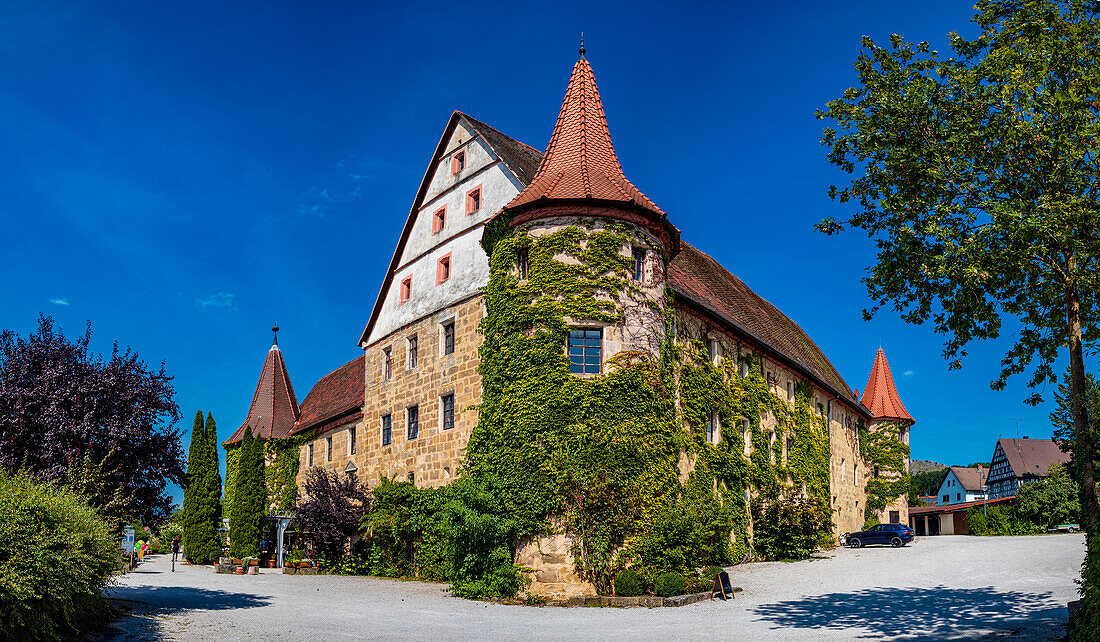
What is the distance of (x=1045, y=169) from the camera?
13.0 meters

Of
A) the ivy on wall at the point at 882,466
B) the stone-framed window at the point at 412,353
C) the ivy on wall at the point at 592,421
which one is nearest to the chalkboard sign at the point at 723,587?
the ivy on wall at the point at 592,421

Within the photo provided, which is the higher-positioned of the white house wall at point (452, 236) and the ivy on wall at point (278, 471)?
the white house wall at point (452, 236)

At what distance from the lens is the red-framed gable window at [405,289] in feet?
99.6

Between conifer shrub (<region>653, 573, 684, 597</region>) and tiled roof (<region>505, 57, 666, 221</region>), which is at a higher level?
tiled roof (<region>505, 57, 666, 221</region>)

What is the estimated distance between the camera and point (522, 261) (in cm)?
2373

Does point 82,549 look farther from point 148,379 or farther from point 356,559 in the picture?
point 356,559

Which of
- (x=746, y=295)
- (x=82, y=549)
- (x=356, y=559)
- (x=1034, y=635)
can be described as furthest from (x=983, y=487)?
(x=82, y=549)

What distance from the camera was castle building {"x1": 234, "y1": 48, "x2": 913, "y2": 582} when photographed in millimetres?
22984

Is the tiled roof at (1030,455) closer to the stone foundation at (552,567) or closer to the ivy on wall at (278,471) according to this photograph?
the ivy on wall at (278,471)

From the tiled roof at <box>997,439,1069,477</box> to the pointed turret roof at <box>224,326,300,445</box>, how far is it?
6511 cm

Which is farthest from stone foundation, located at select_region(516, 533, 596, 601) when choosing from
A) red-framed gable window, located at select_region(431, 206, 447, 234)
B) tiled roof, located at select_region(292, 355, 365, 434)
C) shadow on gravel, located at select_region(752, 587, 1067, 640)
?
tiled roof, located at select_region(292, 355, 365, 434)

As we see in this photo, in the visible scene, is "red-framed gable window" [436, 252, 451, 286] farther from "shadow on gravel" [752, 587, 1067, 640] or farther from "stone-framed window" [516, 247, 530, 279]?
"shadow on gravel" [752, 587, 1067, 640]

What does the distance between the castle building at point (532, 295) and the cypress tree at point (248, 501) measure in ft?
8.71

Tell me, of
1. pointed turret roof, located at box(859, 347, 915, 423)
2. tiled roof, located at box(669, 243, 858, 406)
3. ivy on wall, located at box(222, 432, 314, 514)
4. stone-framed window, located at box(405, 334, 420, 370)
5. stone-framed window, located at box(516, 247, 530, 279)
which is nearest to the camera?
stone-framed window, located at box(516, 247, 530, 279)
